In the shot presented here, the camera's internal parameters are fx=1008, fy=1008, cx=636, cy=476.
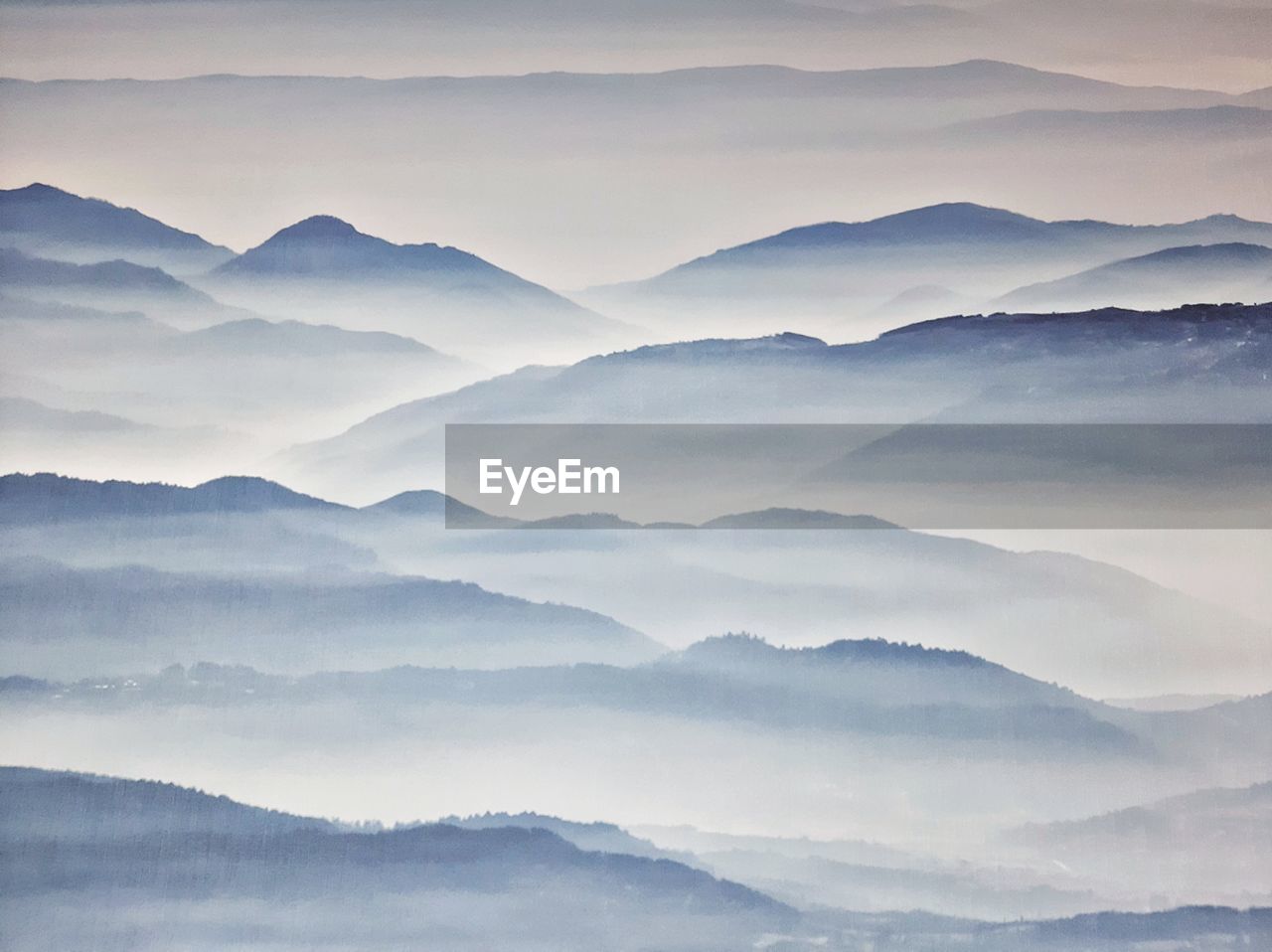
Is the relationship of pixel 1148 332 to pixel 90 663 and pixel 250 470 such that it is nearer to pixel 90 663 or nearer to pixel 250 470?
pixel 250 470

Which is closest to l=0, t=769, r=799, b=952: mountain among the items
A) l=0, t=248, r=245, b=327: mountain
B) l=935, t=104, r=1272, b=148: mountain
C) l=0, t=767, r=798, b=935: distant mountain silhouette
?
l=0, t=767, r=798, b=935: distant mountain silhouette

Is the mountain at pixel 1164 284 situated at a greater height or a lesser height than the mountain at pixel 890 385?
greater

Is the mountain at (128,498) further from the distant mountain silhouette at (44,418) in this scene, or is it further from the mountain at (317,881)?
the mountain at (317,881)

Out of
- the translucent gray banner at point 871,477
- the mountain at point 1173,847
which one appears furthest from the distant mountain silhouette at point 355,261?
the mountain at point 1173,847

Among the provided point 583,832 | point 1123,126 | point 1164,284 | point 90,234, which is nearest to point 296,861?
point 583,832

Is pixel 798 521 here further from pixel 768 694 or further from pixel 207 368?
pixel 207 368

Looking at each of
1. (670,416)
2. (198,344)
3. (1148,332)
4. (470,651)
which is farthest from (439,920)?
(1148,332)

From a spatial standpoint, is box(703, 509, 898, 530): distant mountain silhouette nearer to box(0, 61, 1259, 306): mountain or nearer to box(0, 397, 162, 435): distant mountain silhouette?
box(0, 61, 1259, 306): mountain
